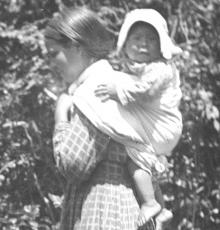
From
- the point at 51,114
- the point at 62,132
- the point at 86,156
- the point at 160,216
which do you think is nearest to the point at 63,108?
the point at 62,132

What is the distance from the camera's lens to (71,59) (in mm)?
3049

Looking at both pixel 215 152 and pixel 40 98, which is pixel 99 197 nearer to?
pixel 40 98

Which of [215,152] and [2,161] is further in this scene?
[215,152]

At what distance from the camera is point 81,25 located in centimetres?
302

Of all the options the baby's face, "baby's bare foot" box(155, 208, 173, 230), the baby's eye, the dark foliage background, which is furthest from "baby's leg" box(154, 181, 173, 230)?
the dark foliage background

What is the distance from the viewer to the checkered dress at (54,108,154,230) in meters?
2.94

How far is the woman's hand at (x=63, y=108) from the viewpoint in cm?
304

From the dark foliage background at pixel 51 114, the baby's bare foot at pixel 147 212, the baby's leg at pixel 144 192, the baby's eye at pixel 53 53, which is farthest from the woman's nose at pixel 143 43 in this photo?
the dark foliage background at pixel 51 114

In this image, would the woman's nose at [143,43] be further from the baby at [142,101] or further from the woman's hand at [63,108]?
the woman's hand at [63,108]

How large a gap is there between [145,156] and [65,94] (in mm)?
413

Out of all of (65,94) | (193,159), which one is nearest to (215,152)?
(193,159)

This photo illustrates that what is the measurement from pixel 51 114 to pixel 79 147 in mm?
1922

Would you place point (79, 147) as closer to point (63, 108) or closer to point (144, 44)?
point (63, 108)

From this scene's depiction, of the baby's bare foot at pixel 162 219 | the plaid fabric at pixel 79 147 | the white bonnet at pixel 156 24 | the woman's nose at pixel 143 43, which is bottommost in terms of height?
the baby's bare foot at pixel 162 219
